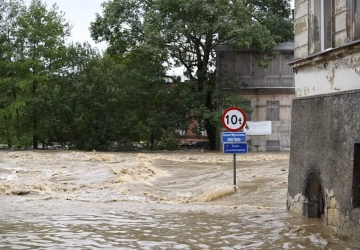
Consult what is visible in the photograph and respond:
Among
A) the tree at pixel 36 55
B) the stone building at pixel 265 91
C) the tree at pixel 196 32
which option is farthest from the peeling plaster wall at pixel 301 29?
the tree at pixel 36 55

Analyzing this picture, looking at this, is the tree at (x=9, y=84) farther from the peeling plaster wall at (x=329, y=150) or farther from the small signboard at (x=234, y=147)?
the peeling plaster wall at (x=329, y=150)

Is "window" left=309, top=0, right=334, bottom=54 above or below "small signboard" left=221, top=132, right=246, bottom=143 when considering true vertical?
above

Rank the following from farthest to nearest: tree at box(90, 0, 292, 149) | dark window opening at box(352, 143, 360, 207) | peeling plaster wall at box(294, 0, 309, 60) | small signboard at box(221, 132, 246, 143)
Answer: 1. tree at box(90, 0, 292, 149)
2. small signboard at box(221, 132, 246, 143)
3. peeling plaster wall at box(294, 0, 309, 60)
4. dark window opening at box(352, 143, 360, 207)

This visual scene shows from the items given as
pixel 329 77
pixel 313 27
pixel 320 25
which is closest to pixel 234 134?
pixel 313 27

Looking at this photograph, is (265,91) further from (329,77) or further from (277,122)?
(329,77)

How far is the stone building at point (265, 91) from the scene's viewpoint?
138 feet

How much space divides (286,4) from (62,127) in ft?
61.2

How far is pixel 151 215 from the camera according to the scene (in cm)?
1169

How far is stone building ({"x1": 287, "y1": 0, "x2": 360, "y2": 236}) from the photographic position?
909 centimetres

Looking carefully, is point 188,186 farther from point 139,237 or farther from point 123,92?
point 123,92

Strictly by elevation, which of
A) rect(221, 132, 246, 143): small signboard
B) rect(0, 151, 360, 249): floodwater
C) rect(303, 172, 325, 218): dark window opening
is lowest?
rect(0, 151, 360, 249): floodwater

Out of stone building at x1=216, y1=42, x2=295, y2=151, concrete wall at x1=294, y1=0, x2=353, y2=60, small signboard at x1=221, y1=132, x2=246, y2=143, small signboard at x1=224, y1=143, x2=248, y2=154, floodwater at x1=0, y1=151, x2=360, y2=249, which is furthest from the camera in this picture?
stone building at x1=216, y1=42, x2=295, y2=151

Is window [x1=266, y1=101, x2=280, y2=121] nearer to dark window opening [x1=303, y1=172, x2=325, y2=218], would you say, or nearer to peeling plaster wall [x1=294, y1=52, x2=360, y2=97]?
peeling plaster wall [x1=294, y1=52, x2=360, y2=97]

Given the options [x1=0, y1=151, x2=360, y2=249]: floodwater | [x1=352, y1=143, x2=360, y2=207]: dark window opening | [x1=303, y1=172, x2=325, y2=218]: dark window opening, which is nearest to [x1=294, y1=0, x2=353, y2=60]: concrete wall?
[x1=352, y1=143, x2=360, y2=207]: dark window opening
